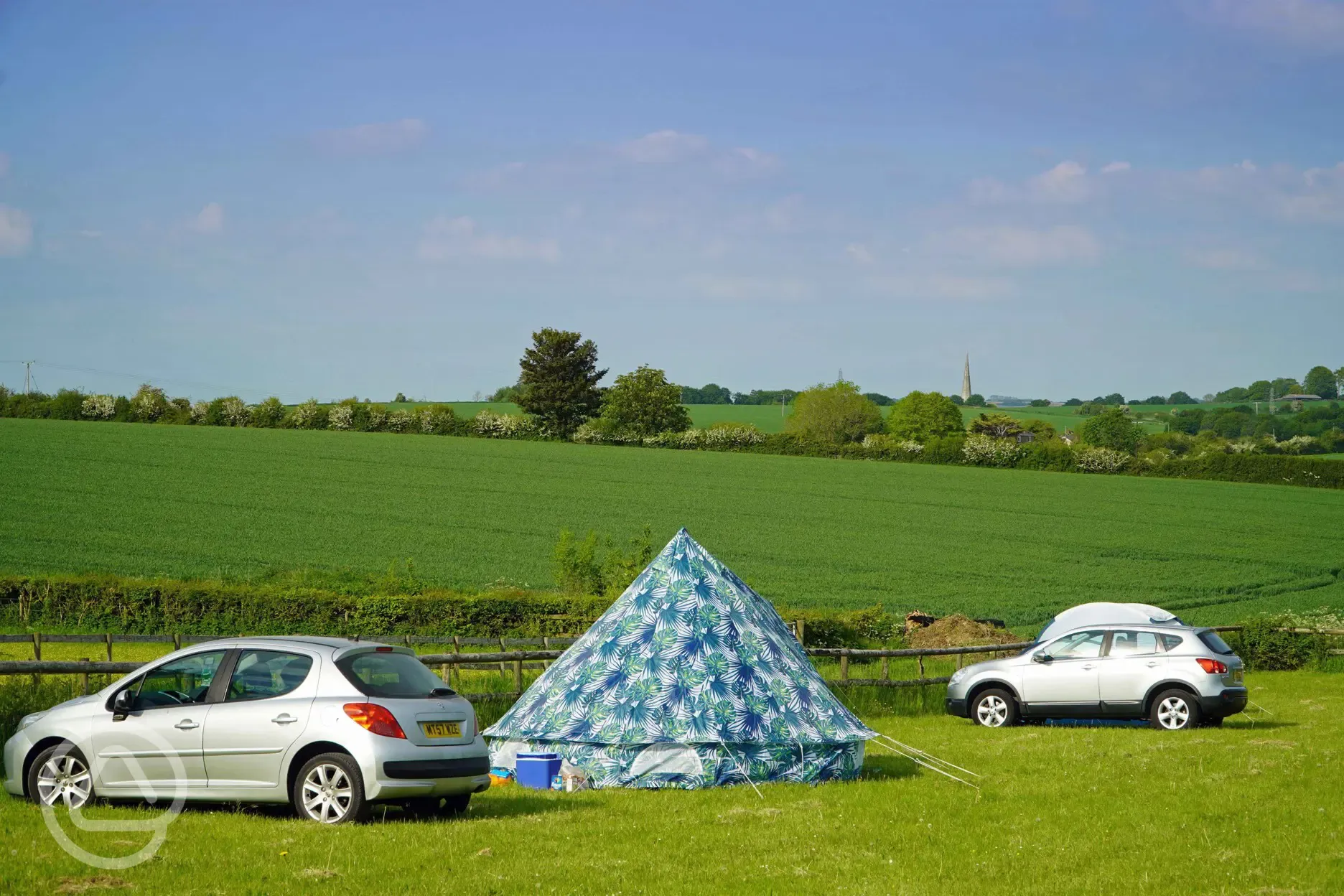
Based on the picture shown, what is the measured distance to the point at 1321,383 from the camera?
454ft

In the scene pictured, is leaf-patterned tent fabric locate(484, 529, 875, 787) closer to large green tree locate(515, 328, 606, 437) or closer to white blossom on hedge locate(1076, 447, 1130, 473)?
white blossom on hedge locate(1076, 447, 1130, 473)

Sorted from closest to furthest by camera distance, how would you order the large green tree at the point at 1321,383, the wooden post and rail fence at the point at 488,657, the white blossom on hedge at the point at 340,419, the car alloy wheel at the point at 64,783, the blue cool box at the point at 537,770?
the car alloy wheel at the point at 64,783 < the blue cool box at the point at 537,770 < the wooden post and rail fence at the point at 488,657 < the white blossom on hedge at the point at 340,419 < the large green tree at the point at 1321,383

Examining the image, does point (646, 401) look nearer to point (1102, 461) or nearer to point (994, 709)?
point (1102, 461)

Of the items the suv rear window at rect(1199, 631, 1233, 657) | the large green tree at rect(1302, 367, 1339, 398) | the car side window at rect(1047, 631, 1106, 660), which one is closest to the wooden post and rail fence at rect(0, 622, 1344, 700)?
the car side window at rect(1047, 631, 1106, 660)

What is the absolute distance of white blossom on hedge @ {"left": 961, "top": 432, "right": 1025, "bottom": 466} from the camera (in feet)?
273

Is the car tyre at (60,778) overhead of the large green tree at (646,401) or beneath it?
beneath

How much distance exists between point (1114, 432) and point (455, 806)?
3614 inches

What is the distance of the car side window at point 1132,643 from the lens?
19984mm

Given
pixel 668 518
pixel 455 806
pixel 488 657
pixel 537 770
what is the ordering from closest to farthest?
pixel 455 806, pixel 537 770, pixel 488 657, pixel 668 518

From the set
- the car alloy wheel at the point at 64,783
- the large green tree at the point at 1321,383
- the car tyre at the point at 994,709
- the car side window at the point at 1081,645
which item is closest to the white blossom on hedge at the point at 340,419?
the car tyre at the point at 994,709

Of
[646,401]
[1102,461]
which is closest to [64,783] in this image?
[1102,461]

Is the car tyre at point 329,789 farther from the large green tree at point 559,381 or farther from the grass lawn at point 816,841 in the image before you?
the large green tree at point 559,381

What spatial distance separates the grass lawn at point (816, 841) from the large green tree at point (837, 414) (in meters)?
90.5

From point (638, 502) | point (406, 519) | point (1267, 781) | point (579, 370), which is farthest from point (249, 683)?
point (579, 370)
